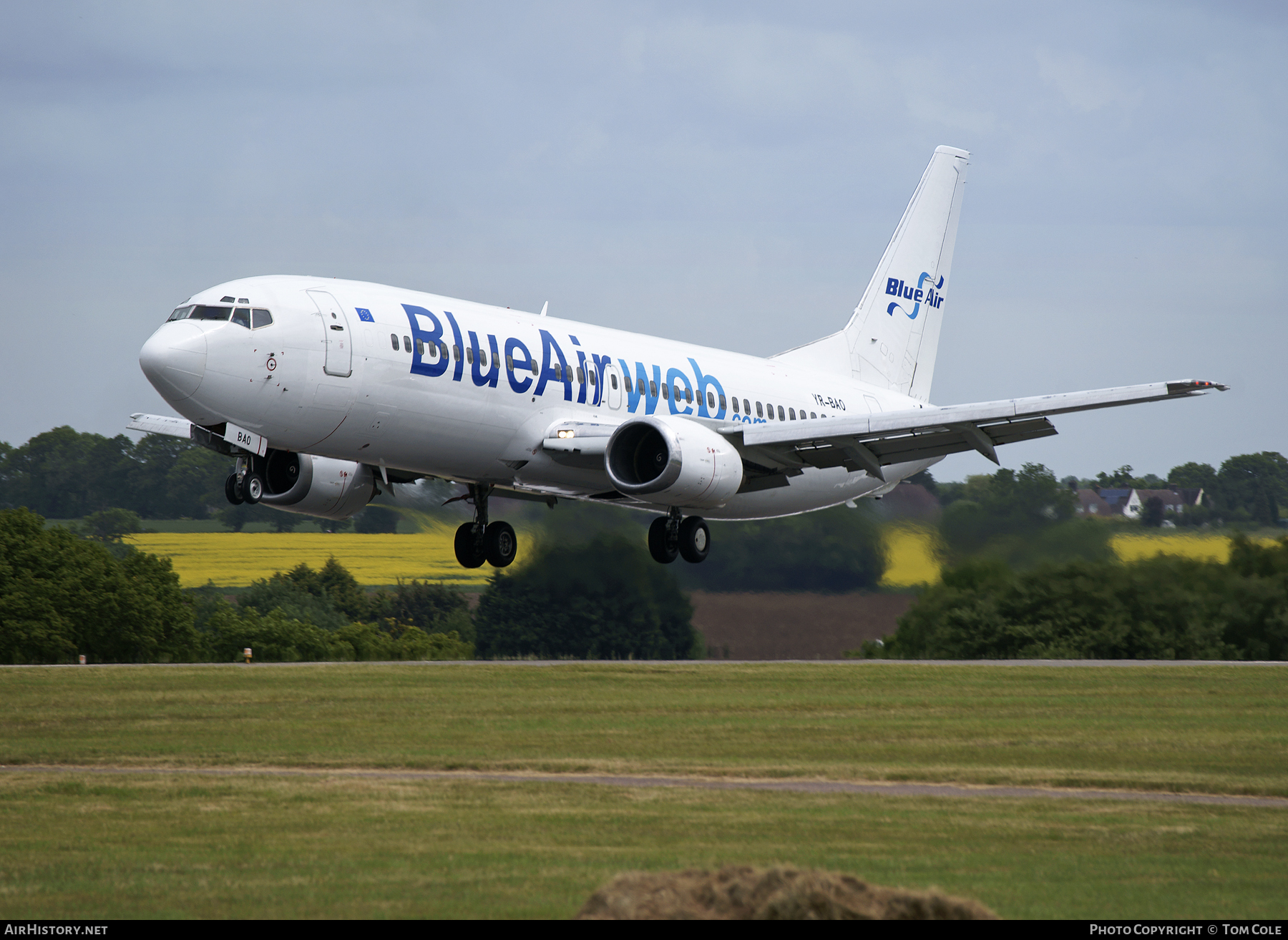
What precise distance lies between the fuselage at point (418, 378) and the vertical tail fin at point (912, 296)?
8078 mm

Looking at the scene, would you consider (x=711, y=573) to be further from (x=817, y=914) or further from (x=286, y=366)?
(x=817, y=914)

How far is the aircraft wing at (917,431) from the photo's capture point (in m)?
28.4

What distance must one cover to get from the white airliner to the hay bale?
1489 centimetres

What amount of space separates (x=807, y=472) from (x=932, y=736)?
7210 millimetres

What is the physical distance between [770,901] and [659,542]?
20264mm

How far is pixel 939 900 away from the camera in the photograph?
35.4 ft

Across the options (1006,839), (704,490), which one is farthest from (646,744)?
(1006,839)

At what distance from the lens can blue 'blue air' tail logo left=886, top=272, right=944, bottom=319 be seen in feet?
137

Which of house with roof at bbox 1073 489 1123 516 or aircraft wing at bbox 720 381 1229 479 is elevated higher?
aircraft wing at bbox 720 381 1229 479

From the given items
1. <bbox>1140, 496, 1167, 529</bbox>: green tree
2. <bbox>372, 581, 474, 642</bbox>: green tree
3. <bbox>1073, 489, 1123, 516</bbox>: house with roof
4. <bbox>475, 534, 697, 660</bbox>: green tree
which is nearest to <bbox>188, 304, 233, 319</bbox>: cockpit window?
<bbox>475, 534, 697, 660</bbox>: green tree

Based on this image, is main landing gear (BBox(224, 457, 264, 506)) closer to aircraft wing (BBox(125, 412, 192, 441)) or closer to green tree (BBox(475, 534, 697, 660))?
aircraft wing (BBox(125, 412, 192, 441))

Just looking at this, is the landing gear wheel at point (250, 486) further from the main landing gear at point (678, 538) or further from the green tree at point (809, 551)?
the green tree at point (809, 551)

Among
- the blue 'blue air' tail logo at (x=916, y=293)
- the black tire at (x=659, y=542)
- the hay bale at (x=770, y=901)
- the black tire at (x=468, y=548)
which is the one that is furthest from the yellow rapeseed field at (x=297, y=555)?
the hay bale at (x=770, y=901)

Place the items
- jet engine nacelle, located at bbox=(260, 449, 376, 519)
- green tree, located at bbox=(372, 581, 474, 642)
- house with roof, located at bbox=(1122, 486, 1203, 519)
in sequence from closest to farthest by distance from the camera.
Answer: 1. jet engine nacelle, located at bbox=(260, 449, 376, 519)
2. house with roof, located at bbox=(1122, 486, 1203, 519)
3. green tree, located at bbox=(372, 581, 474, 642)
